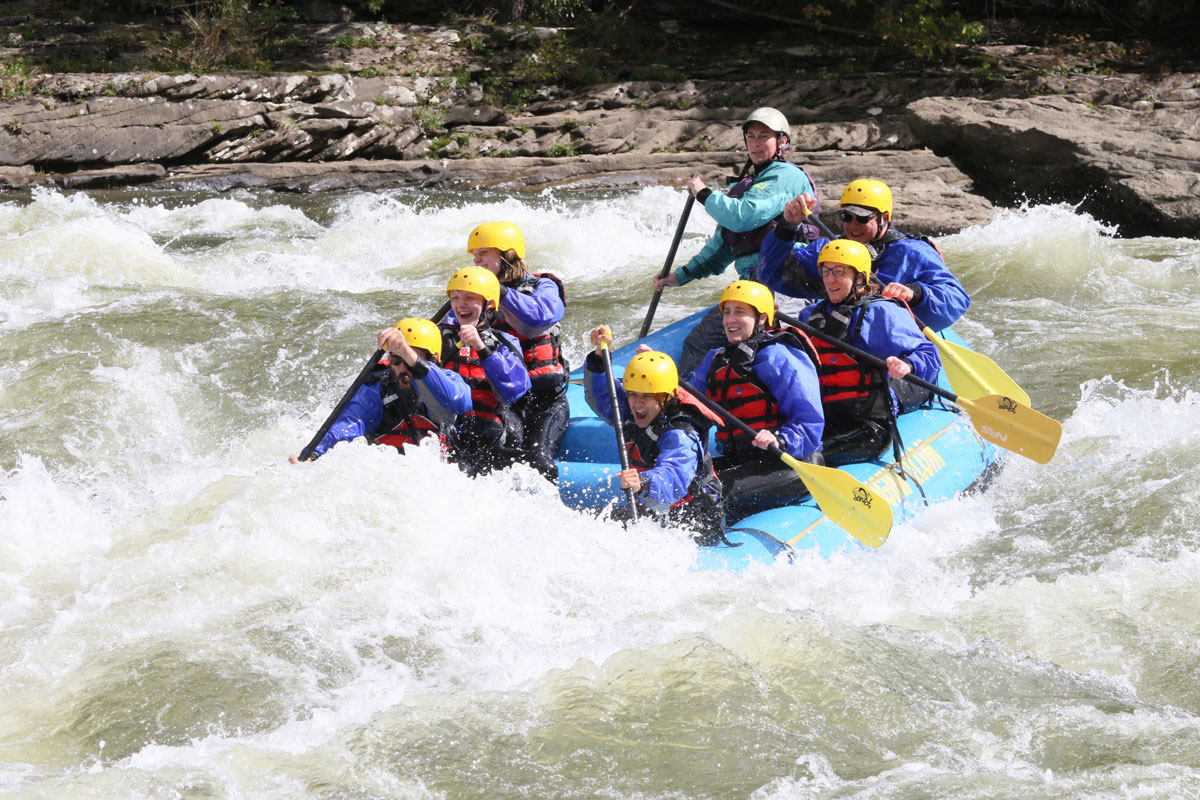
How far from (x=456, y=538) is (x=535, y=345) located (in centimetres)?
116

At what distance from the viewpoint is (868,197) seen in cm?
620

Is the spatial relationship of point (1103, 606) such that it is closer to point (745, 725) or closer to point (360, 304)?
point (745, 725)

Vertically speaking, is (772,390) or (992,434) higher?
(772,390)

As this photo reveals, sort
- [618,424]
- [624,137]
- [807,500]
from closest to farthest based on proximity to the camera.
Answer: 1. [618,424]
2. [807,500]
3. [624,137]

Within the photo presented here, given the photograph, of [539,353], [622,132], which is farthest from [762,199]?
[622,132]

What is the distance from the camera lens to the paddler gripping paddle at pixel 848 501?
4.92m

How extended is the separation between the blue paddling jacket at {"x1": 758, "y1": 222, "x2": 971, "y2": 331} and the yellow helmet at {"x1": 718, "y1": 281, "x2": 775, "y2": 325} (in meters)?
0.87

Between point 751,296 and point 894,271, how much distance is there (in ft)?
4.40

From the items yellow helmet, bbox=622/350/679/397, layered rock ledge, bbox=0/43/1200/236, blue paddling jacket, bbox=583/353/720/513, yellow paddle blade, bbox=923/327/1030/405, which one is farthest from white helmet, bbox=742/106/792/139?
layered rock ledge, bbox=0/43/1200/236

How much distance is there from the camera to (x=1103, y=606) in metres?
4.88

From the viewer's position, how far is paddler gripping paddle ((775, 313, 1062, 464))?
5516mm

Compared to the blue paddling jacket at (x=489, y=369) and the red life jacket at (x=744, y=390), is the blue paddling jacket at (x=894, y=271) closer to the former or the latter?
the red life jacket at (x=744, y=390)

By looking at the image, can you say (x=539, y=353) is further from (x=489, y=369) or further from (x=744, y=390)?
(x=744, y=390)

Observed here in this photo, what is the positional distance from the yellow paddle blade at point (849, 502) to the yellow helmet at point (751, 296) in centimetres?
68
